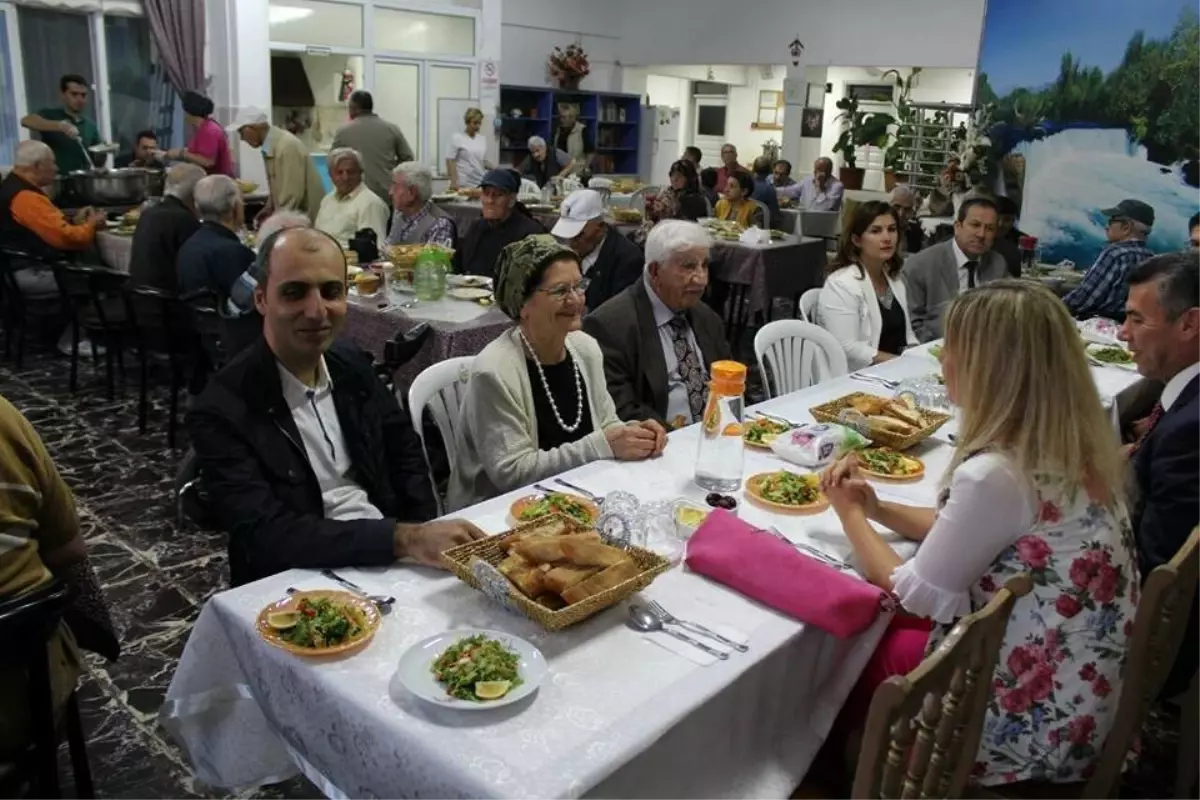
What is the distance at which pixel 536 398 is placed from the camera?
8.07 feet

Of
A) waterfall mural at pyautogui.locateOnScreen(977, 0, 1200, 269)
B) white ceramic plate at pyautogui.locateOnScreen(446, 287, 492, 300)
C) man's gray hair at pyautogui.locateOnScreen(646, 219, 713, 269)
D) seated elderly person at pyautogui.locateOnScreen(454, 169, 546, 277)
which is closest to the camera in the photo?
man's gray hair at pyautogui.locateOnScreen(646, 219, 713, 269)

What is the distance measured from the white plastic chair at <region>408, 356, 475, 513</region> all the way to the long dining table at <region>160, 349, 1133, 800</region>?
0.76 metres

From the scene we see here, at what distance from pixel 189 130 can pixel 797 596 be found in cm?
906

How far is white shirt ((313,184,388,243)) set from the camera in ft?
18.4

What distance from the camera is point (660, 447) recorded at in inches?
91.6

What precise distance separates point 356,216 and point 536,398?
3.58 metres


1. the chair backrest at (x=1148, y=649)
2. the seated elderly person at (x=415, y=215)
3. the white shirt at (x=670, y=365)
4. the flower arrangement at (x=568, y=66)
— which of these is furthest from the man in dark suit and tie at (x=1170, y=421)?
the flower arrangement at (x=568, y=66)

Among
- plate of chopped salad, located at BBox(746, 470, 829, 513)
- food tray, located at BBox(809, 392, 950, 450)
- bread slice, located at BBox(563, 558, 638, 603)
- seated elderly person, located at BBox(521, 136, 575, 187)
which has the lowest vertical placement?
plate of chopped salad, located at BBox(746, 470, 829, 513)

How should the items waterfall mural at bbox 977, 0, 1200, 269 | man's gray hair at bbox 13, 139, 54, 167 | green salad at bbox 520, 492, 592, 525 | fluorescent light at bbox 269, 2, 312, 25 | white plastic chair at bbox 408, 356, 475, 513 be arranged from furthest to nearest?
fluorescent light at bbox 269, 2, 312, 25
waterfall mural at bbox 977, 0, 1200, 269
man's gray hair at bbox 13, 139, 54, 167
white plastic chair at bbox 408, 356, 475, 513
green salad at bbox 520, 492, 592, 525

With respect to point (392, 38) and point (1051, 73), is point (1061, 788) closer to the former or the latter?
point (1051, 73)

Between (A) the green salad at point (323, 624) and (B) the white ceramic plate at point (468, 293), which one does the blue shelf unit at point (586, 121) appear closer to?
(B) the white ceramic plate at point (468, 293)

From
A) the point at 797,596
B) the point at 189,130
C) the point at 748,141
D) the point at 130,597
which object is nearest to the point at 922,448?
the point at 797,596

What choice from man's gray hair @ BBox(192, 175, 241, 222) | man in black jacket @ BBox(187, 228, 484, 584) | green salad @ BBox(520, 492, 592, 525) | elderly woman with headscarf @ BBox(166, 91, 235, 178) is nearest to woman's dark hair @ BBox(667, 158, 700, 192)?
elderly woman with headscarf @ BBox(166, 91, 235, 178)

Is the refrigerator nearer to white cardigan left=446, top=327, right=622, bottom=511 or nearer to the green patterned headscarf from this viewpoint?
the green patterned headscarf
